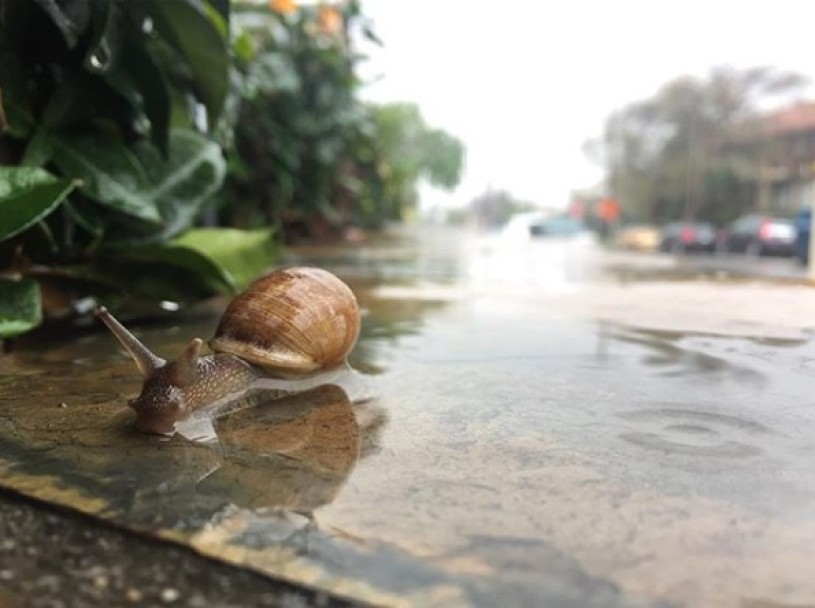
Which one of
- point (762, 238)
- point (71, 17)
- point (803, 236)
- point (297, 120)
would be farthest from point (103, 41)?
point (762, 238)

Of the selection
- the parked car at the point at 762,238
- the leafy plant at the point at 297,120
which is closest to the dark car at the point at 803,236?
the parked car at the point at 762,238

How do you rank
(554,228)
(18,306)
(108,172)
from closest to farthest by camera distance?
(18,306) → (108,172) → (554,228)

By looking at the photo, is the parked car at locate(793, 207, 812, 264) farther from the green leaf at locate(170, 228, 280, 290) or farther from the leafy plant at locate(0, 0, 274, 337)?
the leafy plant at locate(0, 0, 274, 337)

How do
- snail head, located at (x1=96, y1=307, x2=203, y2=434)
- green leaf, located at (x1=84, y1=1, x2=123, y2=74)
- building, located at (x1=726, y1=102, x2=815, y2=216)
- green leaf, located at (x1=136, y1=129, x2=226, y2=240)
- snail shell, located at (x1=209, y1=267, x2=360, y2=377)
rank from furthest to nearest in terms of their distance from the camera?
building, located at (x1=726, y1=102, x2=815, y2=216) → green leaf, located at (x1=136, y1=129, x2=226, y2=240) → green leaf, located at (x1=84, y1=1, x2=123, y2=74) → snail shell, located at (x1=209, y1=267, x2=360, y2=377) → snail head, located at (x1=96, y1=307, x2=203, y2=434)

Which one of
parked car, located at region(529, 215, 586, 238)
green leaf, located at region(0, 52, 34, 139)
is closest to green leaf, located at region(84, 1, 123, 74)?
green leaf, located at region(0, 52, 34, 139)

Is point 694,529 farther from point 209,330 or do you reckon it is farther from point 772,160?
point 772,160

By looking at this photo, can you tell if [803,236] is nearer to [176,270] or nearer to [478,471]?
[176,270]
